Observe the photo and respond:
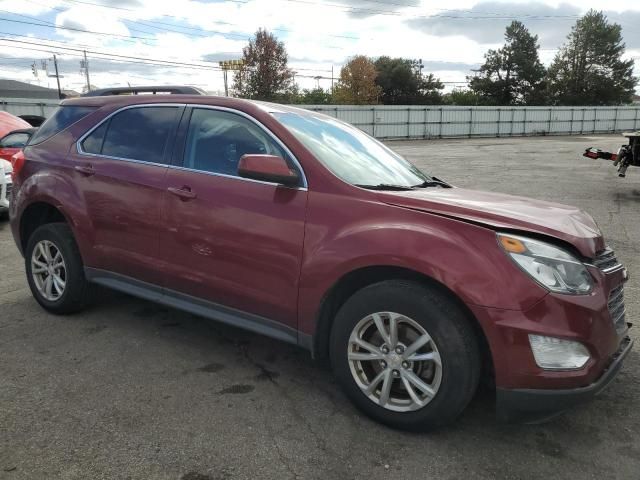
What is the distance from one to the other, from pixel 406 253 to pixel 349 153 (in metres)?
1.10

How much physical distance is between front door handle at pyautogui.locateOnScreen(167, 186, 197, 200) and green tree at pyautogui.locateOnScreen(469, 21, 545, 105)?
77.3 metres

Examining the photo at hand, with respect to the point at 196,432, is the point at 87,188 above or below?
above

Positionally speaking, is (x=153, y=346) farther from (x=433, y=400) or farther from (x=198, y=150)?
(x=433, y=400)

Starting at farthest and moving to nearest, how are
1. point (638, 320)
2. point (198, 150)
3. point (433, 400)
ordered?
point (638, 320) < point (198, 150) < point (433, 400)

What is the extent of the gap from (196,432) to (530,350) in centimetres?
171

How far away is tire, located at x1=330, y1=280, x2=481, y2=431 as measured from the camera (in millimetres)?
2643

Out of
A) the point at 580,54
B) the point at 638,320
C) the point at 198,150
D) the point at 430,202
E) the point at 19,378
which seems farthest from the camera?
the point at 580,54

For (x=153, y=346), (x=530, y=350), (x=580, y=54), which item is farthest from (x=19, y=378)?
(x=580, y=54)

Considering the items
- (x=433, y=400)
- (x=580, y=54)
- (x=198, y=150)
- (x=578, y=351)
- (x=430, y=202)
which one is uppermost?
(x=580, y=54)

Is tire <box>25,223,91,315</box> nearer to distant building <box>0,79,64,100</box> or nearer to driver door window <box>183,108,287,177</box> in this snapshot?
driver door window <box>183,108,287,177</box>

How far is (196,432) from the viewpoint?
2.85 m

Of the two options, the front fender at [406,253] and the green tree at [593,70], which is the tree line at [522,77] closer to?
the green tree at [593,70]

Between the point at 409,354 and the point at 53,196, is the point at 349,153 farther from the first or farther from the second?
the point at 53,196

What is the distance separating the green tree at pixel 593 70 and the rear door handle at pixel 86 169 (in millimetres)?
77481
